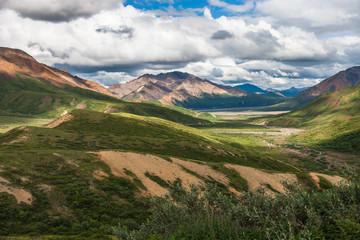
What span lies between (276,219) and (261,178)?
59.3 m

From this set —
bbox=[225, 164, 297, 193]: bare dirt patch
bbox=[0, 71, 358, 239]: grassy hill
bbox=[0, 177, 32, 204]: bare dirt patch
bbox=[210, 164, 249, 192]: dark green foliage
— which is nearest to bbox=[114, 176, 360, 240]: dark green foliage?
bbox=[0, 71, 358, 239]: grassy hill

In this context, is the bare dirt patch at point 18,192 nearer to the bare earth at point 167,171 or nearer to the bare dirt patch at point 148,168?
the bare earth at point 167,171

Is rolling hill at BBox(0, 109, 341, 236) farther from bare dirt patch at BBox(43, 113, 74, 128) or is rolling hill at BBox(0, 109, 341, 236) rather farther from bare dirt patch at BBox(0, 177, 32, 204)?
bare dirt patch at BBox(43, 113, 74, 128)

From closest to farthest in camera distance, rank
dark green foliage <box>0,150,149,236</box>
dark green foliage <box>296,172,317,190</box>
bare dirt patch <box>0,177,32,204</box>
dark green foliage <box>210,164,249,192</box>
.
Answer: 1. dark green foliage <box>0,150,149,236</box>
2. bare dirt patch <box>0,177,32,204</box>
3. dark green foliage <box>210,164,249,192</box>
4. dark green foliage <box>296,172,317,190</box>

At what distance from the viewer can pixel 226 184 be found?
68.1 m

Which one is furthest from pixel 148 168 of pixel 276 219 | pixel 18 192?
pixel 276 219

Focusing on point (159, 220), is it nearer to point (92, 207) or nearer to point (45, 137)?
point (92, 207)

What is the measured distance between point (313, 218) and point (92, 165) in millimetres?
46009

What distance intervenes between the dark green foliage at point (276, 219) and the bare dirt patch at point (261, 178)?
4943 cm

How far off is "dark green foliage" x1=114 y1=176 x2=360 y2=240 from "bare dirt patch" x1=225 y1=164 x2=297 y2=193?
4943 centimetres

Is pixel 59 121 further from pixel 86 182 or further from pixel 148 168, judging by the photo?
pixel 86 182

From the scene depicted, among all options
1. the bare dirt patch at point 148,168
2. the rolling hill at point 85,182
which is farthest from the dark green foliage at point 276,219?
the bare dirt patch at point 148,168

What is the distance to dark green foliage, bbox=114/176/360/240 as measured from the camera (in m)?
17.7

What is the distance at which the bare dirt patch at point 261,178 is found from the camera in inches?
2902
